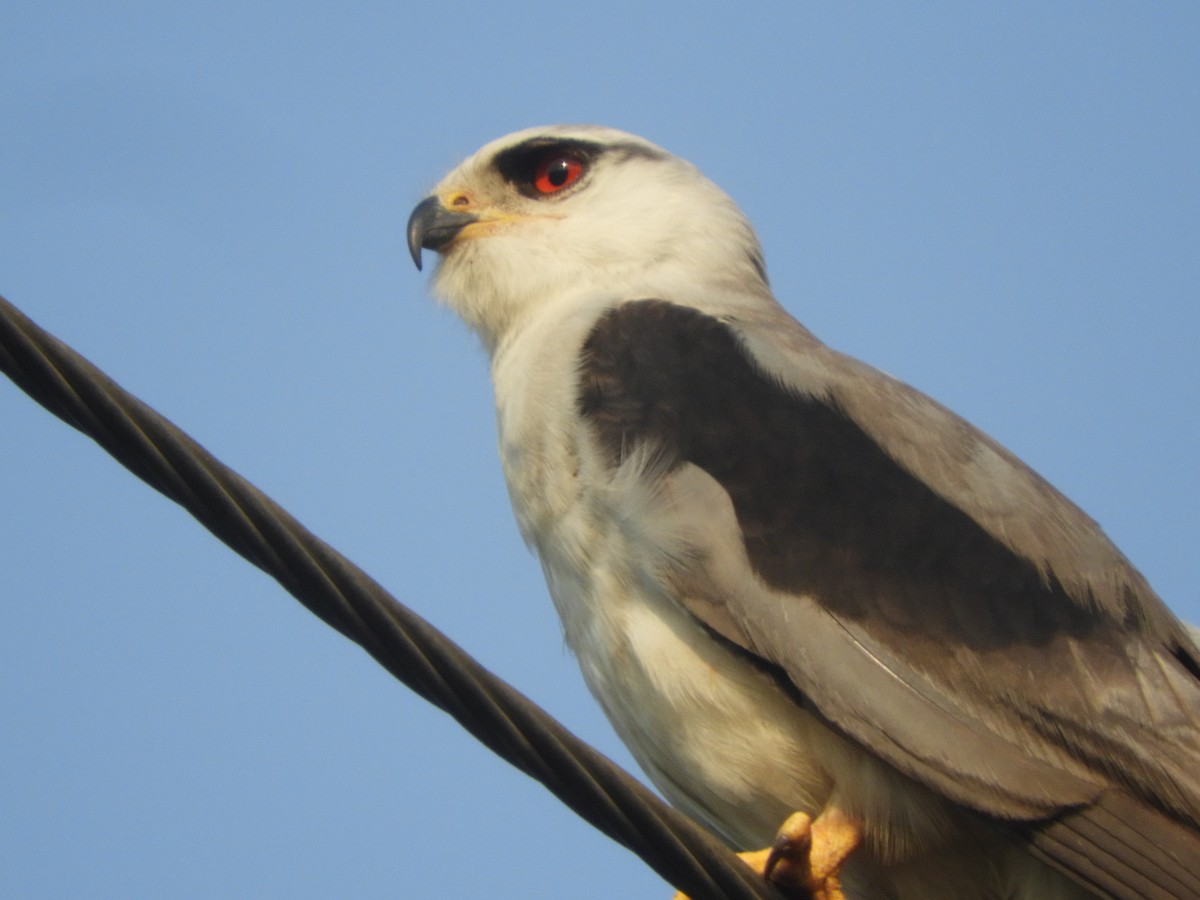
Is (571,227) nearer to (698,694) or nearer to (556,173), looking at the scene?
(556,173)

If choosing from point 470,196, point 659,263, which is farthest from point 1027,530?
point 470,196

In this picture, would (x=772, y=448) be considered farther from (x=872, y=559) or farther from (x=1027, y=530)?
(x=1027, y=530)

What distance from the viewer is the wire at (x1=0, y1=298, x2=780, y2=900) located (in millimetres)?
2049

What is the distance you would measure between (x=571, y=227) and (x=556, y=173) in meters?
0.41

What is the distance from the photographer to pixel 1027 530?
12.4 feet

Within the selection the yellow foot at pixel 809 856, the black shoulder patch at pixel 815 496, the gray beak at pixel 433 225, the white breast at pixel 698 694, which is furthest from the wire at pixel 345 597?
the gray beak at pixel 433 225

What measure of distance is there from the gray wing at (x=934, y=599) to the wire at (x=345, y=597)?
35.3 inches

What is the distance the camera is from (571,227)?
537 cm

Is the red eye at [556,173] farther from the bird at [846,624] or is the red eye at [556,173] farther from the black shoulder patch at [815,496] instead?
the black shoulder patch at [815,496]

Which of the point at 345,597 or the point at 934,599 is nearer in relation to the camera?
the point at 345,597

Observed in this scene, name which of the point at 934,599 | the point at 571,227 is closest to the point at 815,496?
the point at 934,599

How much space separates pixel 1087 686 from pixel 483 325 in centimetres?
266

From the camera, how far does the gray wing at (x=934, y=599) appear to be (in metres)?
3.17

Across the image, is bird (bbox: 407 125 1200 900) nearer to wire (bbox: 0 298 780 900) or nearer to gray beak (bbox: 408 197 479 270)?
wire (bbox: 0 298 780 900)
